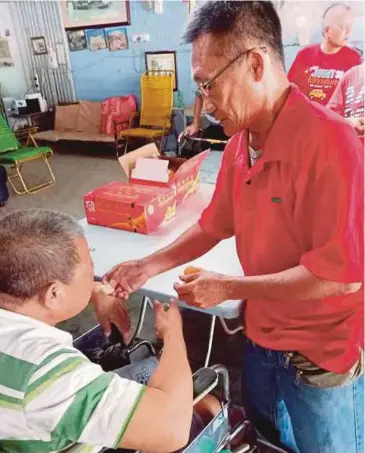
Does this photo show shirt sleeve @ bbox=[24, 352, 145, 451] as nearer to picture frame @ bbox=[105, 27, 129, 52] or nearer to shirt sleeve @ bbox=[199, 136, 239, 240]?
shirt sleeve @ bbox=[199, 136, 239, 240]

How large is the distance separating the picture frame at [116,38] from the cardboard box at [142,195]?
216 inches

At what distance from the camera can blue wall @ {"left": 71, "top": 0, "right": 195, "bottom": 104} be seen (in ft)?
21.5

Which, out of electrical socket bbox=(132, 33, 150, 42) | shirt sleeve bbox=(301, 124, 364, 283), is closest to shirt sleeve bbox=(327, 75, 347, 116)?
shirt sleeve bbox=(301, 124, 364, 283)

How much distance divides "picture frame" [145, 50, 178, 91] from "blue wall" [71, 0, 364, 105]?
6cm

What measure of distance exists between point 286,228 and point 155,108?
20.3 ft

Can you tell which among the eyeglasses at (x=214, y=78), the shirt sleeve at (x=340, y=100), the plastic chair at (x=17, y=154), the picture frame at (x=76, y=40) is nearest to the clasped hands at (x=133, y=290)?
the eyeglasses at (x=214, y=78)

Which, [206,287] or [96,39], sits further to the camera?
[96,39]

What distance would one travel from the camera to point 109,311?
1521 mm

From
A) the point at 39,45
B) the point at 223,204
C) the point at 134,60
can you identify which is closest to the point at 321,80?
the point at 223,204

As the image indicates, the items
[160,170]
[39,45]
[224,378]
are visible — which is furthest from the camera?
[39,45]

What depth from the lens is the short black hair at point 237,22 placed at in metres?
0.92

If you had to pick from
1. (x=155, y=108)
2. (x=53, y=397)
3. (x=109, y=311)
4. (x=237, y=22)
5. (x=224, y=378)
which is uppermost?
(x=237, y=22)

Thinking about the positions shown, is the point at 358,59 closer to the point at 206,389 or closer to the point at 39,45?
the point at 206,389

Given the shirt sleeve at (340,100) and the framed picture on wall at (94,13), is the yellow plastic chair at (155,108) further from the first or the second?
the shirt sleeve at (340,100)
